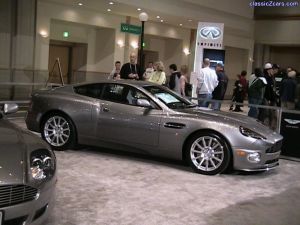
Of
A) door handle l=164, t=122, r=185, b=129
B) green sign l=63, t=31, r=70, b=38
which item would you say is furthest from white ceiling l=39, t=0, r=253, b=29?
door handle l=164, t=122, r=185, b=129

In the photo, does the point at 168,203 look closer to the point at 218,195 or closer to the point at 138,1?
the point at 218,195

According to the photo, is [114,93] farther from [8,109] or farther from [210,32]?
[210,32]

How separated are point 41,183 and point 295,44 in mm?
29036

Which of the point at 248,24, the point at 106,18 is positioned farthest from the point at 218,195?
the point at 248,24

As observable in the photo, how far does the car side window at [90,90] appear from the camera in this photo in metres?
8.15

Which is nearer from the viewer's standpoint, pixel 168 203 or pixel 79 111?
pixel 168 203

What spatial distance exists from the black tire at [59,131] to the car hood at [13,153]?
3578 millimetres

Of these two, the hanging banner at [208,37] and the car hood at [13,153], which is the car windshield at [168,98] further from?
the hanging banner at [208,37]

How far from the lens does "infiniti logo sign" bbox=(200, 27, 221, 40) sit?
14469 millimetres

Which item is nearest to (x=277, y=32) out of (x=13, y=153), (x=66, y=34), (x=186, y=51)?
(x=186, y=51)

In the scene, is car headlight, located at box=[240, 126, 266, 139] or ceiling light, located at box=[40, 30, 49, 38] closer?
car headlight, located at box=[240, 126, 266, 139]

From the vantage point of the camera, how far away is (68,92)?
27.3 feet

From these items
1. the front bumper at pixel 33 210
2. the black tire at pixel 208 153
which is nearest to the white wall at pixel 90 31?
the black tire at pixel 208 153

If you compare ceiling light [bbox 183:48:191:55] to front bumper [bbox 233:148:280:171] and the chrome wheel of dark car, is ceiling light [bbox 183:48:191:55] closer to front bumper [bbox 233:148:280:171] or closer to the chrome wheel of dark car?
the chrome wheel of dark car
